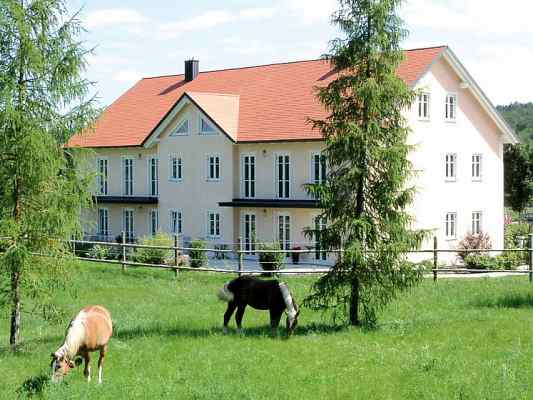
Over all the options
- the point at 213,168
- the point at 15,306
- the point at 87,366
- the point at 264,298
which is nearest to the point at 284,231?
the point at 213,168

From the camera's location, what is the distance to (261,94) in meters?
42.0

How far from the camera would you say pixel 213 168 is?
4066 cm

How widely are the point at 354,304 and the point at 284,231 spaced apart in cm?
1815

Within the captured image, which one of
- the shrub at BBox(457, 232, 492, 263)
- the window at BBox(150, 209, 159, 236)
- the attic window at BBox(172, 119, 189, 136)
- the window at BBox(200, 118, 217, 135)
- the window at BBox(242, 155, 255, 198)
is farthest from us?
the window at BBox(150, 209, 159, 236)

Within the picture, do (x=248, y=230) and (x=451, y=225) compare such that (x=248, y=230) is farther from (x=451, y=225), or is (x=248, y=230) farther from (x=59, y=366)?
(x=59, y=366)

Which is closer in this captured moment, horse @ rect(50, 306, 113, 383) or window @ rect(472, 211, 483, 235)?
horse @ rect(50, 306, 113, 383)

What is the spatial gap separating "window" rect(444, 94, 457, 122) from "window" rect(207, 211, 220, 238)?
11.6 m

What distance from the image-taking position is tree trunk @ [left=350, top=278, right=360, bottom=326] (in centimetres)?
1942

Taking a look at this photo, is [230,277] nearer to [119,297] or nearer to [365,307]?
[119,297]

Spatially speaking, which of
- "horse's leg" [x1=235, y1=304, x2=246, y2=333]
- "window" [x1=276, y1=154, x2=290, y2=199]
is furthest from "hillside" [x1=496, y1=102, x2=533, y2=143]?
"horse's leg" [x1=235, y1=304, x2=246, y2=333]

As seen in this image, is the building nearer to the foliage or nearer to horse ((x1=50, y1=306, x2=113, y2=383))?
horse ((x1=50, y1=306, x2=113, y2=383))

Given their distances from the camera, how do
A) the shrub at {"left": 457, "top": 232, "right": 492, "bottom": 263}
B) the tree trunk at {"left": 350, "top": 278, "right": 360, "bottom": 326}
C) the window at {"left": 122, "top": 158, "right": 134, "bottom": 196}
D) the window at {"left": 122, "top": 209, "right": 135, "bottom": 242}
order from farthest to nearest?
the window at {"left": 122, "top": 158, "right": 134, "bottom": 196} < the window at {"left": 122, "top": 209, "right": 135, "bottom": 242} < the shrub at {"left": 457, "top": 232, "right": 492, "bottom": 263} < the tree trunk at {"left": 350, "top": 278, "right": 360, "bottom": 326}

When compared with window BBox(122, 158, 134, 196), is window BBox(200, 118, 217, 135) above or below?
above

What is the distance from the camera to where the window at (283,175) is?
1492 inches
